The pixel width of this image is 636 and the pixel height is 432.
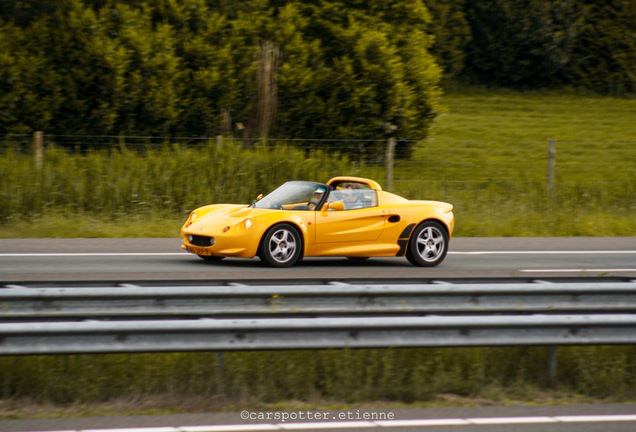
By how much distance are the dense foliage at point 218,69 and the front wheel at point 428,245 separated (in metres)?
8.67

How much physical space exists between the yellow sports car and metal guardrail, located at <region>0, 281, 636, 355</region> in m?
4.44

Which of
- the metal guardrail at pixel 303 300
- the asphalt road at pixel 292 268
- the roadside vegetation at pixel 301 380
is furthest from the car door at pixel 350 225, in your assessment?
the roadside vegetation at pixel 301 380

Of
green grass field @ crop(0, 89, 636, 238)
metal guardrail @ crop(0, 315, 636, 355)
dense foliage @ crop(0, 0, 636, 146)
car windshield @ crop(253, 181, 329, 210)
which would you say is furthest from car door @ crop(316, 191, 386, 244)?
dense foliage @ crop(0, 0, 636, 146)

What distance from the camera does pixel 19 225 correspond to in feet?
52.5

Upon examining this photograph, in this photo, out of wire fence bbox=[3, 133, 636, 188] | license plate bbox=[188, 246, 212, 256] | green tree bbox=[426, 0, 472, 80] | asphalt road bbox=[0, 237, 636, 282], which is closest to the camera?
asphalt road bbox=[0, 237, 636, 282]

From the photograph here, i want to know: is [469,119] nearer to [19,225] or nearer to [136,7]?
[136,7]

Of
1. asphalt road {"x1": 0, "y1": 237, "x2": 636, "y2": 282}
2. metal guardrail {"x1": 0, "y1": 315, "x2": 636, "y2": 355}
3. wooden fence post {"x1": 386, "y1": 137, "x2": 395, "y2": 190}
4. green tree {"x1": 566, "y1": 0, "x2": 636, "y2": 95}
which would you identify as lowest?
asphalt road {"x1": 0, "y1": 237, "x2": 636, "y2": 282}

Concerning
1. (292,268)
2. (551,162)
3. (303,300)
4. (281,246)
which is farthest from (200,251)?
(551,162)

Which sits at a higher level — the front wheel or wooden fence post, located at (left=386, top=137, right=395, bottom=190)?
wooden fence post, located at (left=386, top=137, right=395, bottom=190)

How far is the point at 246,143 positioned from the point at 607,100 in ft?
75.1

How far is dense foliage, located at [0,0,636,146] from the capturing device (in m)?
23.4

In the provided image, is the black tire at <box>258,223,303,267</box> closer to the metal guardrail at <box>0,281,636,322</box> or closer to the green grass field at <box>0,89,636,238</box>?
the metal guardrail at <box>0,281,636,322</box>

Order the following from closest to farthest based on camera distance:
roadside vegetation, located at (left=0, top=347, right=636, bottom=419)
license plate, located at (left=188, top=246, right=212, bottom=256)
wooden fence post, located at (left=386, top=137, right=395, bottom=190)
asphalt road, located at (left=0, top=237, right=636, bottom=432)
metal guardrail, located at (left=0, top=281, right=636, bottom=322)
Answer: asphalt road, located at (left=0, top=237, right=636, bottom=432) < roadside vegetation, located at (left=0, top=347, right=636, bottom=419) < metal guardrail, located at (left=0, top=281, right=636, bottom=322) < license plate, located at (left=188, top=246, right=212, bottom=256) < wooden fence post, located at (left=386, top=137, right=395, bottom=190)

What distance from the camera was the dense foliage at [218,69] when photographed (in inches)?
920
